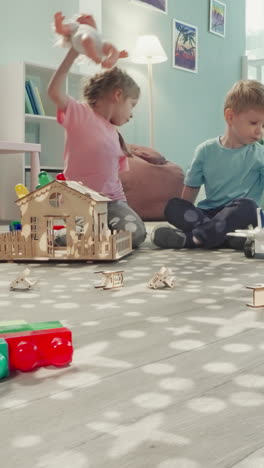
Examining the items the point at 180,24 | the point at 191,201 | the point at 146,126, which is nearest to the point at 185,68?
the point at 180,24

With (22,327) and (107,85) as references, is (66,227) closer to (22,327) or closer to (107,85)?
(107,85)

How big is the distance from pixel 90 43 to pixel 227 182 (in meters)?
1.19

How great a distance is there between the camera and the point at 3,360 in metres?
0.59

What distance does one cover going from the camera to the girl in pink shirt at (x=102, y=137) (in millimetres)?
1776

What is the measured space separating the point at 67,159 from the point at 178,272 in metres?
0.68

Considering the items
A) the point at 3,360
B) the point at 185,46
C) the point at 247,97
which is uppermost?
the point at 185,46

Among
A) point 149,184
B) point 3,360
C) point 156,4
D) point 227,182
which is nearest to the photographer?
point 3,360

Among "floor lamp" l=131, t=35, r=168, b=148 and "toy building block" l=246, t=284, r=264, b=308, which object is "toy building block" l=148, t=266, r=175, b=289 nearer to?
"toy building block" l=246, t=284, r=264, b=308

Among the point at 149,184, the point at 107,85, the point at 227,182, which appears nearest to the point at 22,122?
the point at 149,184

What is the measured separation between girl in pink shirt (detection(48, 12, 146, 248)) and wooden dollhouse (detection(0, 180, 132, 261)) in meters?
0.21

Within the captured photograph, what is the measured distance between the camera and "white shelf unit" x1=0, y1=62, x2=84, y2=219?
2.92m

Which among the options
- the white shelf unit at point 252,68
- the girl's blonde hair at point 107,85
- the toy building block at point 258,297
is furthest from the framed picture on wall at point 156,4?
the toy building block at point 258,297

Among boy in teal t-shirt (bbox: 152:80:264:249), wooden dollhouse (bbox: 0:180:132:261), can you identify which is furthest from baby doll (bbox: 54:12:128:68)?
boy in teal t-shirt (bbox: 152:80:264:249)

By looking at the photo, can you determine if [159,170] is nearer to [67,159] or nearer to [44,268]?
[67,159]
